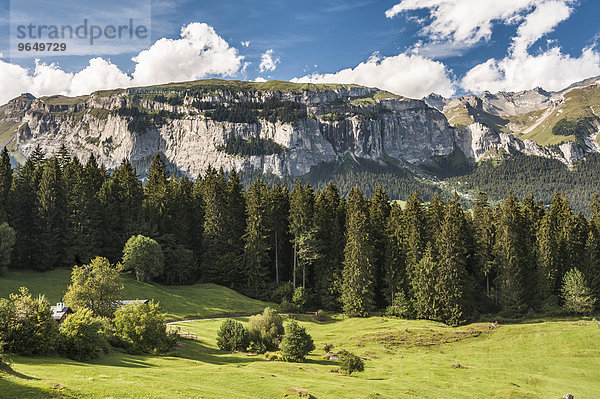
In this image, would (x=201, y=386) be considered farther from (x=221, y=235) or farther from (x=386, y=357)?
(x=221, y=235)

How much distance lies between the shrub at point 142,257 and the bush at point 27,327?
46177 millimetres

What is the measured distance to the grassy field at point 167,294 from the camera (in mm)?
64812

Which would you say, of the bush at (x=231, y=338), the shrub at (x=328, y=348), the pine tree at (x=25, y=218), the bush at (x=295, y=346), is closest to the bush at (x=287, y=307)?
the shrub at (x=328, y=348)

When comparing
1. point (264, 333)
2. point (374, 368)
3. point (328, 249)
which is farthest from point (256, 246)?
point (374, 368)

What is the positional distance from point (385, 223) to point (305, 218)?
60.5ft

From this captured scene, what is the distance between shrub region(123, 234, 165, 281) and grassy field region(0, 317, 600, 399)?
76.6 feet

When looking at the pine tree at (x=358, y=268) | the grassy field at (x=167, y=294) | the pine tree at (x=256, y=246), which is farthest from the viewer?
the pine tree at (x=256, y=246)

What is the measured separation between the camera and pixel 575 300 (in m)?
74.3

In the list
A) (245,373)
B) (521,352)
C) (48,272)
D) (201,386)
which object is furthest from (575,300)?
(48,272)

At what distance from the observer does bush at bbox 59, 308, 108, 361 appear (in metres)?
33.5

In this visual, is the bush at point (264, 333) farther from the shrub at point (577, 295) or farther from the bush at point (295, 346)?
the shrub at point (577, 295)

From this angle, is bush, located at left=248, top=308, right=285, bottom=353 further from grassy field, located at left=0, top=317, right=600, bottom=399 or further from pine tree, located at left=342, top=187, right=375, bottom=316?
pine tree, located at left=342, top=187, right=375, bottom=316

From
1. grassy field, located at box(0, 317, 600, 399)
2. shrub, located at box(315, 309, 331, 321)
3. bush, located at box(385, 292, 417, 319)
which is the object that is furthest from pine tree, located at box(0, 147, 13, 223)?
bush, located at box(385, 292, 417, 319)

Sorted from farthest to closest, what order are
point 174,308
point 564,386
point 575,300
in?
point 575,300
point 174,308
point 564,386
